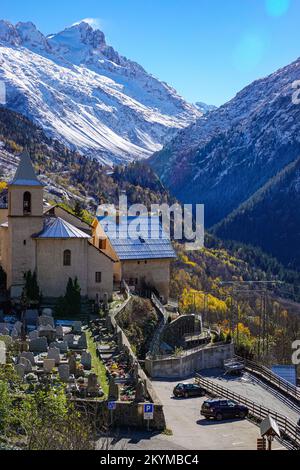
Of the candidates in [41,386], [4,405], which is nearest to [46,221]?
[41,386]

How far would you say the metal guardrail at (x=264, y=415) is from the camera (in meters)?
38.0

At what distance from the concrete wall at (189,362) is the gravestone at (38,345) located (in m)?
10.1

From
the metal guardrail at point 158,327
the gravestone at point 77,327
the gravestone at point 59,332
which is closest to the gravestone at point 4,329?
the gravestone at point 59,332

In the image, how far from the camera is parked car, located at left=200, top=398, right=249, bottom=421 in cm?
3969

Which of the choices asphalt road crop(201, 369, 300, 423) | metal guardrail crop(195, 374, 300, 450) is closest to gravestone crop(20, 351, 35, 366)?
metal guardrail crop(195, 374, 300, 450)

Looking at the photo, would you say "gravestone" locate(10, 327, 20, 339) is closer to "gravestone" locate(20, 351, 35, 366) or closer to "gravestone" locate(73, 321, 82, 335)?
"gravestone" locate(73, 321, 82, 335)

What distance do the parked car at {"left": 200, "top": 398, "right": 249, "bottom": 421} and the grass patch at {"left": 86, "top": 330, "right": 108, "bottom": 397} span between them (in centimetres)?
585

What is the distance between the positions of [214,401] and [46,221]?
81.0 feet

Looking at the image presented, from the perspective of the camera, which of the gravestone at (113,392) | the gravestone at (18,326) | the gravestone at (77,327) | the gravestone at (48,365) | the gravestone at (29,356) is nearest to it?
the gravestone at (113,392)

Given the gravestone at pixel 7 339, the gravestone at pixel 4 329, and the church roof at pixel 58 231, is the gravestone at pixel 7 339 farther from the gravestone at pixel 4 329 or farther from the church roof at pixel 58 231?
the church roof at pixel 58 231

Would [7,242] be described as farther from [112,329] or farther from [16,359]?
[16,359]

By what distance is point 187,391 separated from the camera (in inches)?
1791

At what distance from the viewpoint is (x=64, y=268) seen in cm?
5716

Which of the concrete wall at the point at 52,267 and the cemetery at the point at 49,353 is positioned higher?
the concrete wall at the point at 52,267
